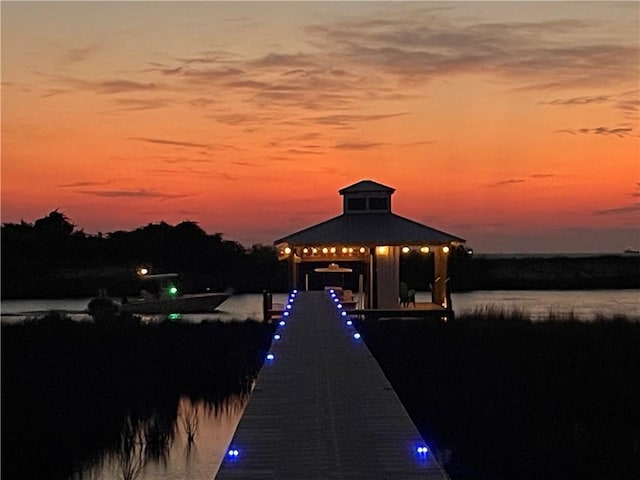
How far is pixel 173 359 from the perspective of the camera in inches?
729

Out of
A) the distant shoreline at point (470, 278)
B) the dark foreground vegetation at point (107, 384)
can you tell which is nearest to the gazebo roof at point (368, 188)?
the dark foreground vegetation at point (107, 384)

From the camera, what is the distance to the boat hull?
34.1m

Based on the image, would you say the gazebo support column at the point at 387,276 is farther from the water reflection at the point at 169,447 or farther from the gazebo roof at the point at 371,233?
the water reflection at the point at 169,447

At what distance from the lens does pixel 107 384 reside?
14852 mm

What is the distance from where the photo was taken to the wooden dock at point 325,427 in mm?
7367

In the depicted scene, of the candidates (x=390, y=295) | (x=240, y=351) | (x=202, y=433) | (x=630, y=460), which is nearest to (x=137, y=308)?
(x=390, y=295)

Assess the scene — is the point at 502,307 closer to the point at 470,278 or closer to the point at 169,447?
→ the point at 169,447

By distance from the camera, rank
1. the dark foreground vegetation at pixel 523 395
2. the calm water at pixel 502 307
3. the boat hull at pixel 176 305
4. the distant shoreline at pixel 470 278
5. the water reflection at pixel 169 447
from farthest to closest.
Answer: the distant shoreline at pixel 470 278, the boat hull at pixel 176 305, the calm water at pixel 502 307, the water reflection at pixel 169 447, the dark foreground vegetation at pixel 523 395

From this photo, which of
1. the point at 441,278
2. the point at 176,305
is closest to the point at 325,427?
the point at 441,278

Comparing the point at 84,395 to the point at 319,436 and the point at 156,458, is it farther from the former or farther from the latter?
the point at 319,436

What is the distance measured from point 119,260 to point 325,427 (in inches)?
2169

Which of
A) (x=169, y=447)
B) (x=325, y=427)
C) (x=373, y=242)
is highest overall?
(x=373, y=242)

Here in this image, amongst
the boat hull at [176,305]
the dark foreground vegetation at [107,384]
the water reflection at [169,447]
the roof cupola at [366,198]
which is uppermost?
the roof cupola at [366,198]

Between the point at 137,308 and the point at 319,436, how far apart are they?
1033 inches
